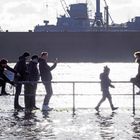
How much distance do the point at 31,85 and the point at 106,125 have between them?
419 cm

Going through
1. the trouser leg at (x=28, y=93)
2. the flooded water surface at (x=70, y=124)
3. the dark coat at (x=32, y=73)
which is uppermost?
the dark coat at (x=32, y=73)

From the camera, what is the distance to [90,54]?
13575 centimetres

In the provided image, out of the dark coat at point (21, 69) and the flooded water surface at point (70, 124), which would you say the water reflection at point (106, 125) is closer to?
the flooded water surface at point (70, 124)

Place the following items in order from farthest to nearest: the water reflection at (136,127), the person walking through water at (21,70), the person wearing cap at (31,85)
Result: the person wearing cap at (31,85)
the person walking through water at (21,70)
the water reflection at (136,127)

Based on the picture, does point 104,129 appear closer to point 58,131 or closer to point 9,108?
point 58,131

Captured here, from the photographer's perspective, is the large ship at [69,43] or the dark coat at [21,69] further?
the large ship at [69,43]

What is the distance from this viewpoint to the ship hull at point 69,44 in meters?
132

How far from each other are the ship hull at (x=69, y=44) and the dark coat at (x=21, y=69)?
111 m

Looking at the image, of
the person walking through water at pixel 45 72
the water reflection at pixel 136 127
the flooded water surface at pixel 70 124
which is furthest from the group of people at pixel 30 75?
the water reflection at pixel 136 127

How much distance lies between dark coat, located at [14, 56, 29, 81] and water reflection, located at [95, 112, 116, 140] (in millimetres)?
2457

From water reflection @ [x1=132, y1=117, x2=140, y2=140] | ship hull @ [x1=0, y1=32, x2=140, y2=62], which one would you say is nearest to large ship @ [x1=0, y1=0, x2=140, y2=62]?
ship hull @ [x1=0, y1=32, x2=140, y2=62]

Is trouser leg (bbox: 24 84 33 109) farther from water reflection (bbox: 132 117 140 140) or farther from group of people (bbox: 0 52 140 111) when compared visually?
water reflection (bbox: 132 117 140 140)

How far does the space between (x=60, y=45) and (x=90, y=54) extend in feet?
23.8

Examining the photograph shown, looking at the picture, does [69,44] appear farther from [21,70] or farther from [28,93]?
[21,70]
